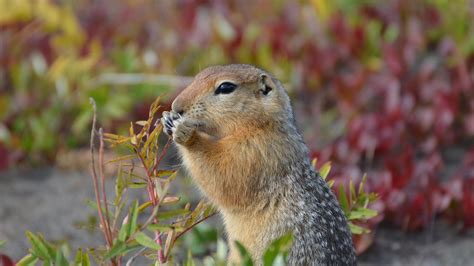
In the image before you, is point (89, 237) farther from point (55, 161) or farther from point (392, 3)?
point (392, 3)

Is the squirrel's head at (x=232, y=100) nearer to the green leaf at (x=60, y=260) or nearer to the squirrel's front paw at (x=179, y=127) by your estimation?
the squirrel's front paw at (x=179, y=127)

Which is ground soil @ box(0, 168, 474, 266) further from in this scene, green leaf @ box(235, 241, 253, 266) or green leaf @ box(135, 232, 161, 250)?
green leaf @ box(235, 241, 253, 266)

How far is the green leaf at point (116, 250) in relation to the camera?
2793mm

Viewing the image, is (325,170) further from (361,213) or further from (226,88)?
(226,88)

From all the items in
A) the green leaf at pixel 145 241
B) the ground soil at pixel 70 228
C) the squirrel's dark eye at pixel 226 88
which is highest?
the squirrel's dark eye at pixel 226 88

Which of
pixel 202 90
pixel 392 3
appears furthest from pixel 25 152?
pixel 392 3

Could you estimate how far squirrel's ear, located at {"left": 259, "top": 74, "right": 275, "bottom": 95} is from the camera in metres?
3.96

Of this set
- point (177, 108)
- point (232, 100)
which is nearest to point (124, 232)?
point (177, 108)

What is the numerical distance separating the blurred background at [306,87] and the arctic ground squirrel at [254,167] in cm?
144

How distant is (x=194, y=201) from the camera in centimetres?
555

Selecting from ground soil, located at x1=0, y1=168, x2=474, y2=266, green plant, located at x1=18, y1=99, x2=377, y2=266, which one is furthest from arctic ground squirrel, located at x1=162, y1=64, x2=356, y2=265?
ground soil, located at x1=0, y1=168, x2=474, y2=266

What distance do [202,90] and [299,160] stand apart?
0.52 meters

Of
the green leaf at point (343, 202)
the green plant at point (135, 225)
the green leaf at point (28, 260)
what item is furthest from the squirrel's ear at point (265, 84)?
the green leaf at point (28, 260)

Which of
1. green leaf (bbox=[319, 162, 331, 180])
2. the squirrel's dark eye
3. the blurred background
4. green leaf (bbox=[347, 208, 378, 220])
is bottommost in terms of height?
the blurred background
